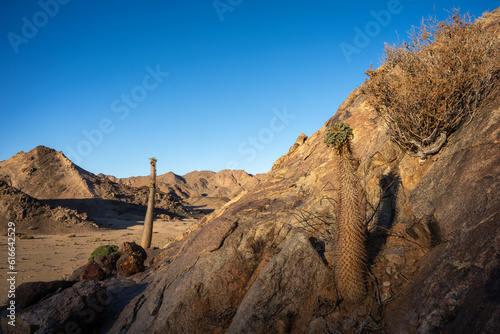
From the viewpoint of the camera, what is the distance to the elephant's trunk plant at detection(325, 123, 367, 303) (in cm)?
450

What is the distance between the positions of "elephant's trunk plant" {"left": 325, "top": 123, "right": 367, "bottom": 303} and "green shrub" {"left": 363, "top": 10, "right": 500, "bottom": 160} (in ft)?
8.30

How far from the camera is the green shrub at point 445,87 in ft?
18.7

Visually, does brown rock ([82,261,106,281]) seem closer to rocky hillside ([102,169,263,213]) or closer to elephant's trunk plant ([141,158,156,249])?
elephant's trunk plant ([141,158,156,249])

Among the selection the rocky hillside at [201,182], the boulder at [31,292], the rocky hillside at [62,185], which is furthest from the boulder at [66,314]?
the rocky hillside at [201,182]

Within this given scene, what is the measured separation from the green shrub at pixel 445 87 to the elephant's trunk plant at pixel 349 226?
253cm

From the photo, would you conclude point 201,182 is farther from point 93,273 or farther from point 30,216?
point 93,273

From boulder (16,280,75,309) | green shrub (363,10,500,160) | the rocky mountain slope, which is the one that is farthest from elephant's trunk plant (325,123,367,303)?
boulder (16,280,75,309)

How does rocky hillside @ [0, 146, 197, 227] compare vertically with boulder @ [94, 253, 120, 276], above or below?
above

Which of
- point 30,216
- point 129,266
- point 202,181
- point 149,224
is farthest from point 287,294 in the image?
point 202,181

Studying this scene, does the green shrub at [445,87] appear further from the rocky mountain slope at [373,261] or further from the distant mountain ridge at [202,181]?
the distant mountain ridge at [202,181]

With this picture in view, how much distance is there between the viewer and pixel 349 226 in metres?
4.53

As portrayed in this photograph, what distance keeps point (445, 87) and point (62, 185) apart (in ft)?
185

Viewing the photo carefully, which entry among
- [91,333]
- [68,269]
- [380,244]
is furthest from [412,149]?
[68,269]

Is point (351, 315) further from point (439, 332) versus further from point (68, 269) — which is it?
point (68, 269)
